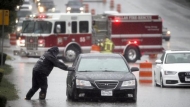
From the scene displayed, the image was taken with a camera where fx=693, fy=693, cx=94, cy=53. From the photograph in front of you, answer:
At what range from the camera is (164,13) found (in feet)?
228

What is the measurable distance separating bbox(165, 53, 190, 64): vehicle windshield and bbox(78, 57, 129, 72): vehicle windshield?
5.39m

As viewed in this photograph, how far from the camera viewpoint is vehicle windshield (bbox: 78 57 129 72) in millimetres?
19933

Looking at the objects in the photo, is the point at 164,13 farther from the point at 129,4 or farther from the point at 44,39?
the point at 44,39

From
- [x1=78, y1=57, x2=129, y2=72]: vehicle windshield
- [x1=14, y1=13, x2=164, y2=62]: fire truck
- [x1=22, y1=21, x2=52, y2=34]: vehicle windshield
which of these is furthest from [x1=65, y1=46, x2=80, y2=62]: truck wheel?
[x1=78, y1=57, x2=129, y2=72]: vehicle windshield

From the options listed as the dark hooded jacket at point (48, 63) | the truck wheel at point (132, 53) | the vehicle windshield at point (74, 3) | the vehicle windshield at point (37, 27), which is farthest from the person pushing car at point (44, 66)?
the vehicle windshield at point (74, 3)

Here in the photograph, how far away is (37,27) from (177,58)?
16.1 metres

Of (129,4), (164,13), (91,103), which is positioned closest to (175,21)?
(164,13)

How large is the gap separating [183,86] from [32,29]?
54.1 feet

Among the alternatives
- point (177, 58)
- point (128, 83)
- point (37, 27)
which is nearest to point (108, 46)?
point (37, 27)

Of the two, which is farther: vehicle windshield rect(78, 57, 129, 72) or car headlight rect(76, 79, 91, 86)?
vehicle windshield rect(78, 57, 129, 72)

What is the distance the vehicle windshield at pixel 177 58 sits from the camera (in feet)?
83.6

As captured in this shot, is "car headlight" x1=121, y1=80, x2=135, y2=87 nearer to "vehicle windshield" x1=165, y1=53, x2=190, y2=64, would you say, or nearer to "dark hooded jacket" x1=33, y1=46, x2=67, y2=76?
"dark hooded jacket" x1=33, y1=46, x2=67, y2=76

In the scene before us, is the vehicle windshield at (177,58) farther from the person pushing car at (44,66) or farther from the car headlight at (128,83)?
the person pushing car at (44,66)

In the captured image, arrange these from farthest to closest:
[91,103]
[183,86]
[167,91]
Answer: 1. [183,86]
2. [167,91]
3. [91,103]
